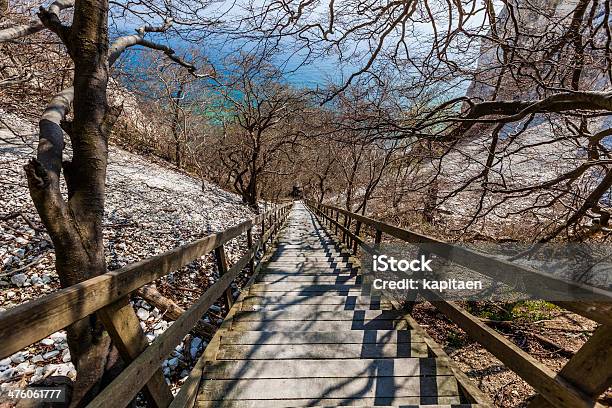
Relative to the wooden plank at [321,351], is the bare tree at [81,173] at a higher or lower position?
higher

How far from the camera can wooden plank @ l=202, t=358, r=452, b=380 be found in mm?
2209

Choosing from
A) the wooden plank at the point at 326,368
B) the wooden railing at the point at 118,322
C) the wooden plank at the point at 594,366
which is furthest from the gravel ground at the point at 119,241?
the wooden plank at the point at 594,366

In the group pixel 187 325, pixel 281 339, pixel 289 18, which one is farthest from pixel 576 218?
pixel 187 325

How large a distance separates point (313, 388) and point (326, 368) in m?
0.21

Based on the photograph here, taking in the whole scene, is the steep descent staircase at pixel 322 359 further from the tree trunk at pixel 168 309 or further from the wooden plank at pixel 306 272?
the wooden plank at pixel 306 272

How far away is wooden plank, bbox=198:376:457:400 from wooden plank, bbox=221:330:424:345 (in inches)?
18.6

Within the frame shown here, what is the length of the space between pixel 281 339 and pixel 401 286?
2.81 metres

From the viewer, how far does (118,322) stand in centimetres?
144

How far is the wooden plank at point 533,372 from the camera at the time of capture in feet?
3.98

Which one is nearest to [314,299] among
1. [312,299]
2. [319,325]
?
[312,299]

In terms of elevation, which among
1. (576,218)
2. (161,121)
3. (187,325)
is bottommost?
(187,325)

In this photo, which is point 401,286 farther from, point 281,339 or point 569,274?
point 569,274

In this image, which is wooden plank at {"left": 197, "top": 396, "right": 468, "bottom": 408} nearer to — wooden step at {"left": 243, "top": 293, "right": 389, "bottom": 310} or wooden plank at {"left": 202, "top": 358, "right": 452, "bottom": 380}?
wooden plank at {"left": 202, "top": 358, "right": 452, "bottom": 380}

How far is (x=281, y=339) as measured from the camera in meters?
2.69
